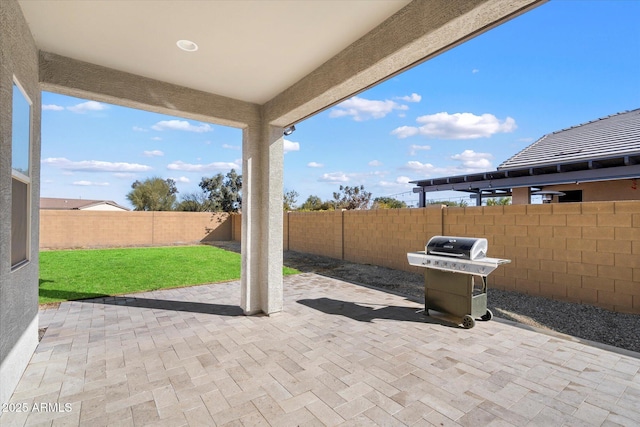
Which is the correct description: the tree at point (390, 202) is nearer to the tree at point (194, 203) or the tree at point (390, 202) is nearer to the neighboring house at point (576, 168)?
the neighboring house at point (576, 168)

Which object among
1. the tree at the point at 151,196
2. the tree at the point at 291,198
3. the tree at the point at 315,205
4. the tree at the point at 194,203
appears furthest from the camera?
the tree at the point at 151,196

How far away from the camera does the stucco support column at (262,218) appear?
15.3ft

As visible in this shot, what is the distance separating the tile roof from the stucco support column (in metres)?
8.67

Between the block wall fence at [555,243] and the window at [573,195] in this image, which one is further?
the window at [573,195]

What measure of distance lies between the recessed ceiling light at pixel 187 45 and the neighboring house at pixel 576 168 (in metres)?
9.71

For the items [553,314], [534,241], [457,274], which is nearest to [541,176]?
[534,241]

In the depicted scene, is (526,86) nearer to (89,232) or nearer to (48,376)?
(48,376)

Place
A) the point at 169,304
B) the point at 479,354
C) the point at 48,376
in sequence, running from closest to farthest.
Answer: the point at 48,376 → the point at 479,354 → the point at 169,304

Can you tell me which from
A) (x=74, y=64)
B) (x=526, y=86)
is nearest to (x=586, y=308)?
(x=74, y=64)

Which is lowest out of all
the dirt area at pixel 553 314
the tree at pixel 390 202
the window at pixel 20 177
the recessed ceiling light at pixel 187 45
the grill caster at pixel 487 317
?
the dirt area at pixel 553 314

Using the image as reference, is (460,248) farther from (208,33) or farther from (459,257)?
(208,33)

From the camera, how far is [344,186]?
24703 millimetres

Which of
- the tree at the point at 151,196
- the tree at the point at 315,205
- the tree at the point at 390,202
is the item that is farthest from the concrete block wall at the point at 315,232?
the tree at the point at 151,196

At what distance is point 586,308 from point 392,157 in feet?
70.3
